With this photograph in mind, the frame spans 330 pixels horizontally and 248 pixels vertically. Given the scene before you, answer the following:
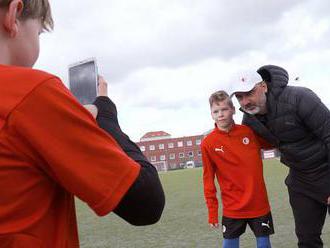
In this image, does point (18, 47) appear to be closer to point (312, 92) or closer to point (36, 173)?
point (36, 173)

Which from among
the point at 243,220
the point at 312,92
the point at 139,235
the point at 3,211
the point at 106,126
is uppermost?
the point at 106,126

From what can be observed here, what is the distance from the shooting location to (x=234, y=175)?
16.3 feet

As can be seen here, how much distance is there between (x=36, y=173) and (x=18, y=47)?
329 mm

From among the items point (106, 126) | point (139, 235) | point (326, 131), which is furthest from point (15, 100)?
point (139, 235)

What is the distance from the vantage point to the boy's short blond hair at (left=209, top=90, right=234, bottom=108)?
5.08 m

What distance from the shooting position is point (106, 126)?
4.27 ft

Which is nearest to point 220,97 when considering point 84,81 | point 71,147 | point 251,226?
point 251,226

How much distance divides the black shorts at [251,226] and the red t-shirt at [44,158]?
154 inches

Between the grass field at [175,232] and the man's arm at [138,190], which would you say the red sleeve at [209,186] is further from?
the man's arm at [138,190]

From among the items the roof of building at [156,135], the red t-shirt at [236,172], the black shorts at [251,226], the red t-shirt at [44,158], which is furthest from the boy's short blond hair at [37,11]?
the roof of building at [156,135]

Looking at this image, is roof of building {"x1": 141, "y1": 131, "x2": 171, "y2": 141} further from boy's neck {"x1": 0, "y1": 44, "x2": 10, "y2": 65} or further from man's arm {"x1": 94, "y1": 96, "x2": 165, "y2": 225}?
boy's neck {"x1": 0, "y1": 44, "x2": 10, "y2": 65}

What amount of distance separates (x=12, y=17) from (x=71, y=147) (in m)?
0.36

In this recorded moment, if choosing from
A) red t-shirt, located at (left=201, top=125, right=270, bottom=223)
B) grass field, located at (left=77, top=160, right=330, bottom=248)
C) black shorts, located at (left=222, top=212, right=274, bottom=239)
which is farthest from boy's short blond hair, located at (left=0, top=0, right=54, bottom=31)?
grass field, located at (left=77, top=160, right=330, bottom=248)

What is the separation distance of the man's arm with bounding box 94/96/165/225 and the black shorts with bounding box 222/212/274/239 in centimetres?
375
